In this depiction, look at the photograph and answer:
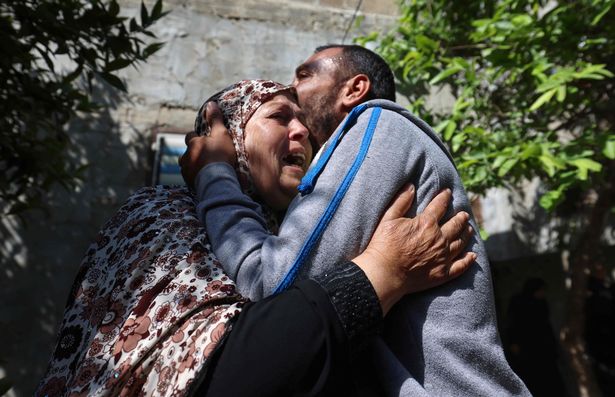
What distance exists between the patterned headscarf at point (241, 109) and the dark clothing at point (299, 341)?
61 centimetres

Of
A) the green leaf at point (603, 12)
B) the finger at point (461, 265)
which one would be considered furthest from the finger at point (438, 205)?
the green leaf at point (603, 12)

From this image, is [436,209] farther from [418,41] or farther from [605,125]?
[605,125]

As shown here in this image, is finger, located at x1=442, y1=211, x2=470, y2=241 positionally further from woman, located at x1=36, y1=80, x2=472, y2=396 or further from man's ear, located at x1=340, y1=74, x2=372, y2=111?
man's ear, located at x1=340, y1=74, x2=372, y2=111

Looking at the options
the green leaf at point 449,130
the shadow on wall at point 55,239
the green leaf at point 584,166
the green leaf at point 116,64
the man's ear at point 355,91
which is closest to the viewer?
the man's ear at point 355,91

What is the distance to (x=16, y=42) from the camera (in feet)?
8.29

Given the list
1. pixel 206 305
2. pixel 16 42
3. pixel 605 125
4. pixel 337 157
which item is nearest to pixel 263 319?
pixel 206 305

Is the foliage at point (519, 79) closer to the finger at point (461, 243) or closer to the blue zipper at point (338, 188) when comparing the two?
the finger at point (461, 243)

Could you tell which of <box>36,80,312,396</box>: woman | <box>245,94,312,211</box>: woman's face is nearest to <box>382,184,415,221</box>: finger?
<box>36,80,312,396</box>: woman

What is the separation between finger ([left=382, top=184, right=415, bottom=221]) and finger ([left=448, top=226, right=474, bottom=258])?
137mm

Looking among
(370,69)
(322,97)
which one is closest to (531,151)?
(370,69)

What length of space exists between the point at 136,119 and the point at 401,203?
11.6ft

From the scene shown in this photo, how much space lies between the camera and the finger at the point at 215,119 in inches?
68.9

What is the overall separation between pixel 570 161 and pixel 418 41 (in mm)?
1402

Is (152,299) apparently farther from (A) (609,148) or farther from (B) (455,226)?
(A) (609,148)
